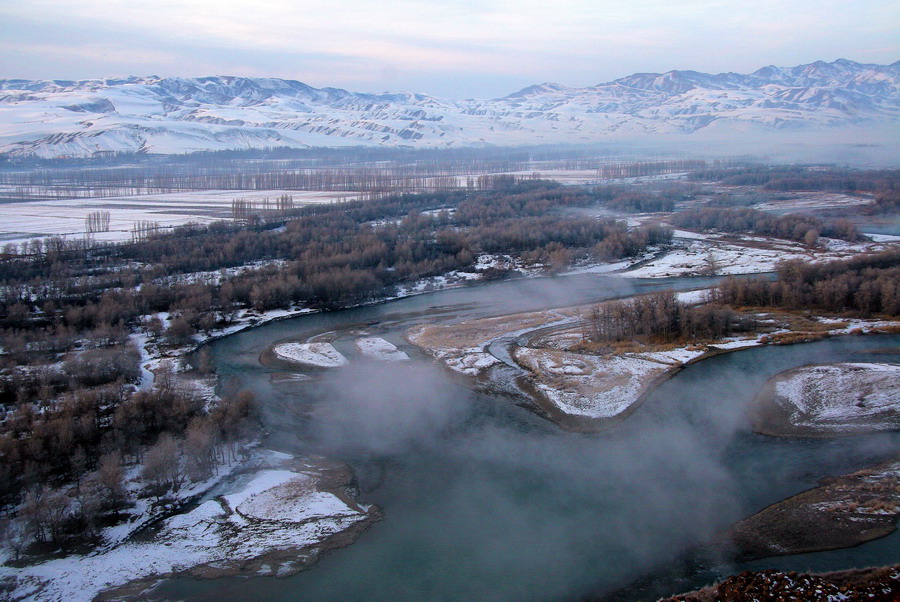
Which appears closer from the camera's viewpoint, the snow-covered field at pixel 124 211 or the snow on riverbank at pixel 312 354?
the snow on riverbank at pixel 312 354

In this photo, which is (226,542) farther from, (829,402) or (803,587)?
(829,402)

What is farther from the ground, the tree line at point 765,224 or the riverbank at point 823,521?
the tree line at point 765,224

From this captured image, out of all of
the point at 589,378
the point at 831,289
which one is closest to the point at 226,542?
the point at 589,378

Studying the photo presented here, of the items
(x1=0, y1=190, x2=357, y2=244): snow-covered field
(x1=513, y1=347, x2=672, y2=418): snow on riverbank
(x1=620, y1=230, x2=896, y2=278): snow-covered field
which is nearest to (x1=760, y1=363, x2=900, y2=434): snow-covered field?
(x1=513, y1=347, x2=672, y2=418): snow on riverbank

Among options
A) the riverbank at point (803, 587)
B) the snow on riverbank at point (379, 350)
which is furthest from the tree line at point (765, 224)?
the riverbank at point (803, 587)

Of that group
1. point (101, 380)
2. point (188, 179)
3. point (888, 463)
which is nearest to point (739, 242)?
point (888, 463)

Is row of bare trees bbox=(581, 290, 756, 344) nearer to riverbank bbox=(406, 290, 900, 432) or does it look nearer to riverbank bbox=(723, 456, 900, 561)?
riverbank bbox=(406, 290, 900, 432)

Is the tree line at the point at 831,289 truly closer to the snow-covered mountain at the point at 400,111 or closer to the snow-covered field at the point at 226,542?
the snow-covered field at the point at 226,542
